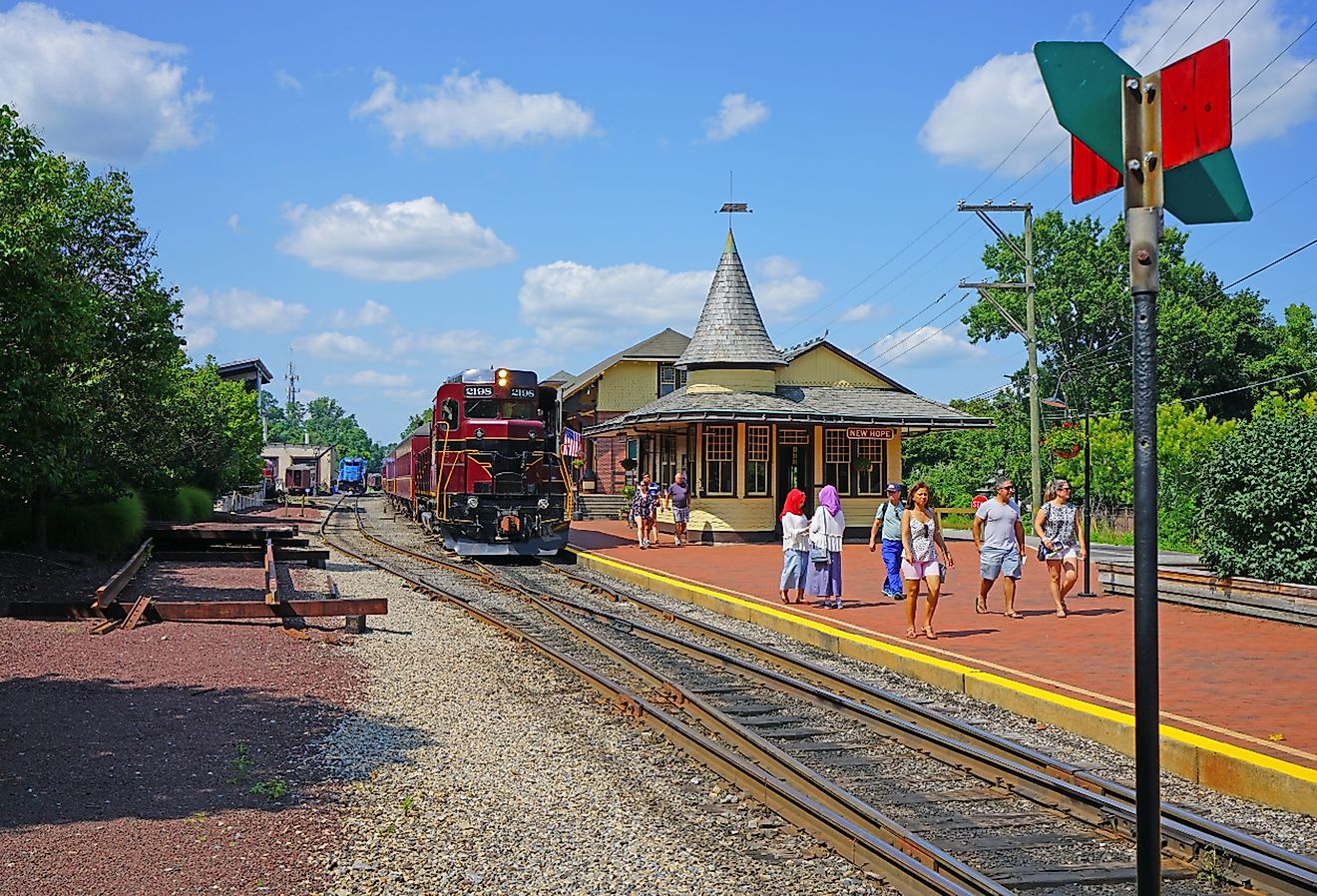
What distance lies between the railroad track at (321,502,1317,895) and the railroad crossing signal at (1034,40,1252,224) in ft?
10.9

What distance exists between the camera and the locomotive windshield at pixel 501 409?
2425cm

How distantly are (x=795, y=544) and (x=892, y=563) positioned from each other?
1709 millimetres

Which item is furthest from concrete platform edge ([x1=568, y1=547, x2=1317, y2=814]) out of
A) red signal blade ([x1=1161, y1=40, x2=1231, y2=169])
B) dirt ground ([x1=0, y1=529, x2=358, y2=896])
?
dirt ground ([x1=0, y1=529, x2=358, y2=896])

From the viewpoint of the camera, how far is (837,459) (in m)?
30.1

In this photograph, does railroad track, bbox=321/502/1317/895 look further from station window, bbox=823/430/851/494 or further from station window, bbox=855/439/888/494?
station window, bbox=855/439/888/494

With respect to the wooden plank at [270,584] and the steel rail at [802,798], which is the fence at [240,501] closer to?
the wooden plank at [270,584]

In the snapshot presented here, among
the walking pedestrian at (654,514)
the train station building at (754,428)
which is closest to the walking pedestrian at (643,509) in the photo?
the walking pedestrian at (654,514)

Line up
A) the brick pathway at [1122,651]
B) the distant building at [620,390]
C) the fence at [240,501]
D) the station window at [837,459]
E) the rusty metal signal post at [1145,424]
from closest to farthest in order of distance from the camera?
1. the rusty metal signal post at [1145,424]
2. the brick pathway at [1122,651]
3. the station window at [837,459]
4. the fence at [240,501]
5. the distant building at [620,390]

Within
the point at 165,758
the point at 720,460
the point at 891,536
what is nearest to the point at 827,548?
the point at 891,536

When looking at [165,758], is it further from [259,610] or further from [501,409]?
[501,409]

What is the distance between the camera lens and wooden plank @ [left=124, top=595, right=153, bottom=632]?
12.7 meters

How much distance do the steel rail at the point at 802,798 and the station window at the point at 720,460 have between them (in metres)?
17.3

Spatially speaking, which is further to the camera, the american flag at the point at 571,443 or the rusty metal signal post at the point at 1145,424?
the american flag at the point at 571,443

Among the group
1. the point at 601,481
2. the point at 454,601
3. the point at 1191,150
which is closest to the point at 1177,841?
the point at 1191,150
